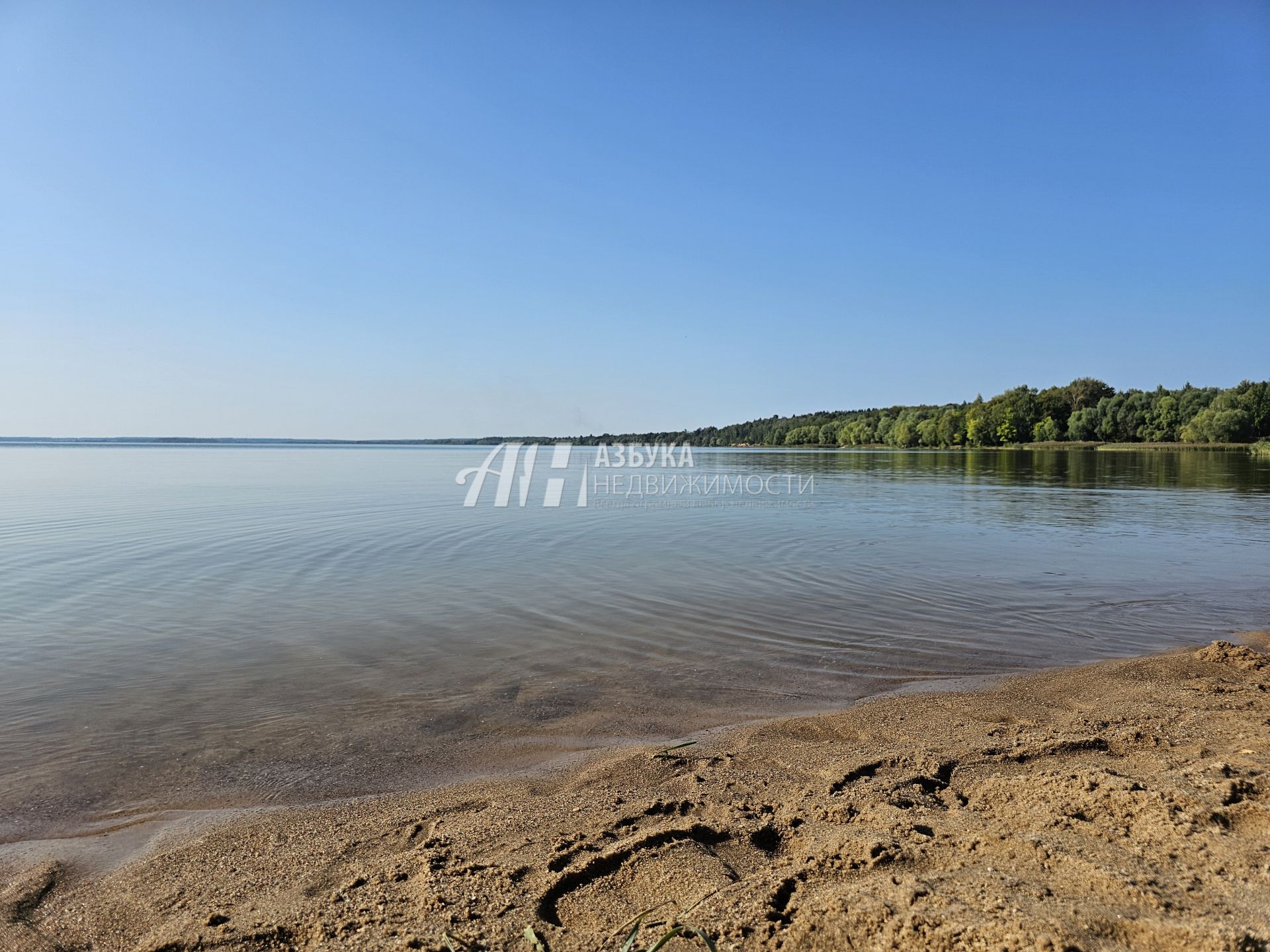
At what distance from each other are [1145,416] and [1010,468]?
367ft

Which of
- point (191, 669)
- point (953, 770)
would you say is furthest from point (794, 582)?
point (191, 669)

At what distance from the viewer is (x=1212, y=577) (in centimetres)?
1255

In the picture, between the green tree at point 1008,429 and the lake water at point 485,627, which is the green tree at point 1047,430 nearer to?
the green tree at point 1008,429

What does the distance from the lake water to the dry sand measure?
0.94 m

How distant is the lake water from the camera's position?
18.3 feet

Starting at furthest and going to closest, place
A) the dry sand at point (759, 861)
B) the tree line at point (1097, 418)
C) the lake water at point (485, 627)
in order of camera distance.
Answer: the tree line at point (1097, 418) < the lake water at point (485, 627) < the dry sand at point (759, 861)

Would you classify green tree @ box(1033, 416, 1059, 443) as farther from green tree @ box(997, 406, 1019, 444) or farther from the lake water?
the lake water

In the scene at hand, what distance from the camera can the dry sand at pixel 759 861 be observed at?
10.1 feet

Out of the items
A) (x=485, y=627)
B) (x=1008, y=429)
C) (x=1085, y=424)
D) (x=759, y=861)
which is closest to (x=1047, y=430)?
(x=1085, y=424)

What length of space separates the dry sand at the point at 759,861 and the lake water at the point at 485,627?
0.94m

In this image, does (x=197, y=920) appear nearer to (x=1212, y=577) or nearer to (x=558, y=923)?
(x=558, y=923)

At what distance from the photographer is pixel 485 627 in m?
9.35

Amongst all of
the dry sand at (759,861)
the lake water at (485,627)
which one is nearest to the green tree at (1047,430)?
the lake water at (485,627)

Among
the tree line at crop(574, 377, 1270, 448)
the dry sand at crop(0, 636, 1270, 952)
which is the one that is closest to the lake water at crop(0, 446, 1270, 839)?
the dry sand at crop(0, 636, 1270, 952)
